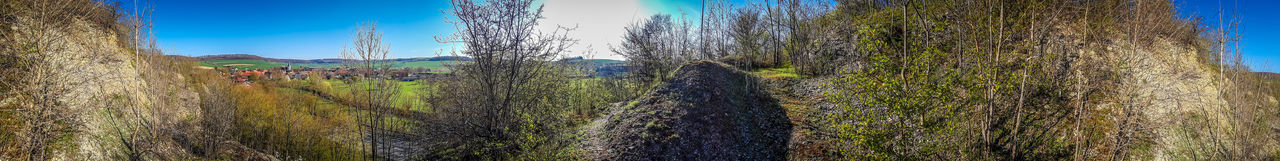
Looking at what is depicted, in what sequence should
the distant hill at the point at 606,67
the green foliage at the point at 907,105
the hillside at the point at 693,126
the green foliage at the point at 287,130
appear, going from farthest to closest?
the distant hill at the point at 606,67
the green foliage at the point at 287,130
the hillside at the point at 693,126
the green foliage at the point at 907,105

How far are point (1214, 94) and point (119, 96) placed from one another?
78.2ft

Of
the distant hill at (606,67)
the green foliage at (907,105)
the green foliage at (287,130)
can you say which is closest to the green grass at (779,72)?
the distant hill at (606,67)

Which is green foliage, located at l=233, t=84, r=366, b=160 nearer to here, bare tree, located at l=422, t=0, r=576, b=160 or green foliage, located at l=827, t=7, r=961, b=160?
bare tree, located at l=422, t=0, r=576, b=160

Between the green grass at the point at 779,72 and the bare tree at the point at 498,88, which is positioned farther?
the green grass at the point at 779,72

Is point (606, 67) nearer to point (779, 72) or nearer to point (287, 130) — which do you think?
point (779, 72)

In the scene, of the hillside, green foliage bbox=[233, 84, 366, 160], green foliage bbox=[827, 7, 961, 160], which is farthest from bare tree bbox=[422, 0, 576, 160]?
green foliage bbox=[233, 84, 366, 160]

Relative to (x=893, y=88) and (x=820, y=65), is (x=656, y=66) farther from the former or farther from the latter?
(x=893, y=88)

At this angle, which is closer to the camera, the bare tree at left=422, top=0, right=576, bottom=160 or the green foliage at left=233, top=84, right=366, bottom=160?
the bare tree at left=422, top=0, right=576, bottom=160

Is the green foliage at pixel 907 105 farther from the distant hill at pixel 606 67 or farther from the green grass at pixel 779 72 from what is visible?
the distant hill at pixel 606 67

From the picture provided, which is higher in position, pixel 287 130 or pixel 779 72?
pixel 779 72

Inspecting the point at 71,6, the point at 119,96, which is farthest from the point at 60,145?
the point at 119,96

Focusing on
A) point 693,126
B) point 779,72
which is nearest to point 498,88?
point 693,126

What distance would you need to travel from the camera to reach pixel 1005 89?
7504 mm

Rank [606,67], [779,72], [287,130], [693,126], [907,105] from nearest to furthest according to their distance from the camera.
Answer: [907,105] < [693,126] < [287,130] < [779,72] < [606,67]
